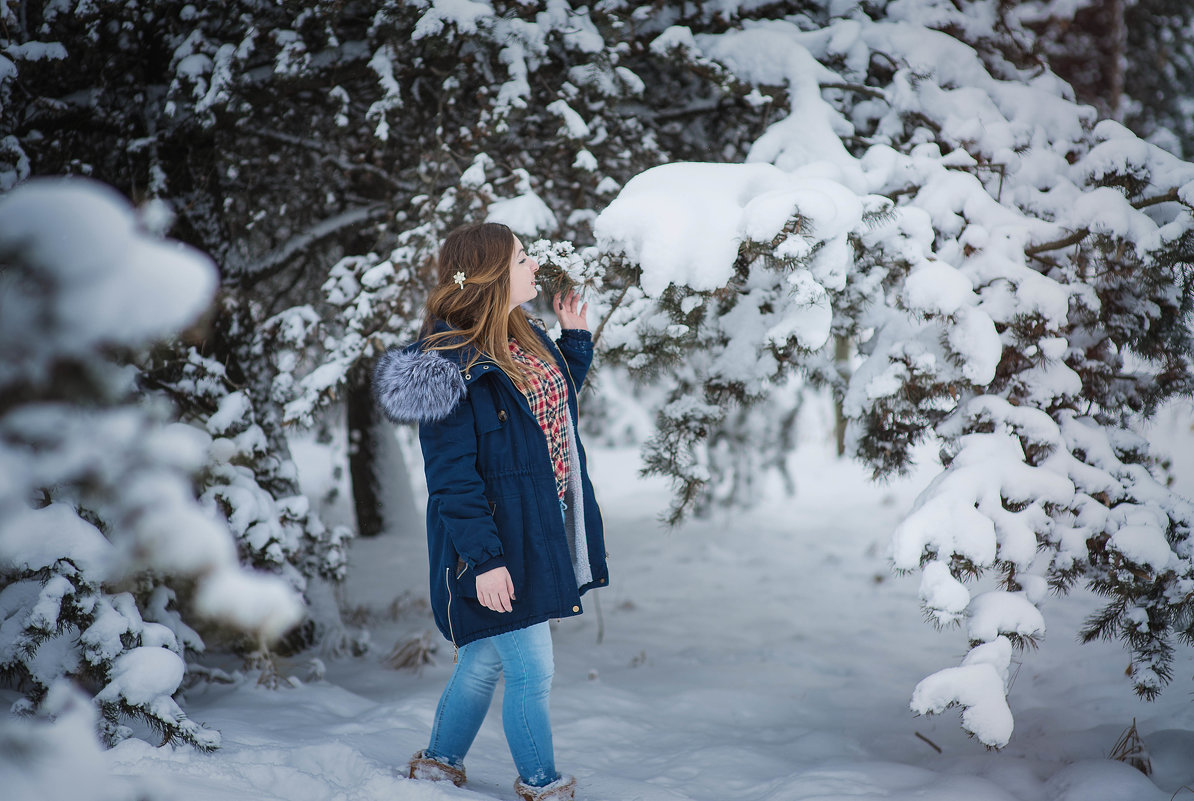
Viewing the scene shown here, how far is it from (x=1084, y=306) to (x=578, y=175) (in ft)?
7.64

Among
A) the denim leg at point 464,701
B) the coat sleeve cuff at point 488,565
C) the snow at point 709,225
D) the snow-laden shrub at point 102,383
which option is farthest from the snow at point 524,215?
the snow-laden shrub at point 102,383

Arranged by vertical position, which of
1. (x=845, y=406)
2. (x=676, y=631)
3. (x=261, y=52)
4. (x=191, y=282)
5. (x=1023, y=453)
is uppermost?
(x=261, y=52)

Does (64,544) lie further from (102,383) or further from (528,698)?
(102,383)

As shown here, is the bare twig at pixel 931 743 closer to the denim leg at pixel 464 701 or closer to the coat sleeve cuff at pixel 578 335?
the denim leg at pixel 464 701

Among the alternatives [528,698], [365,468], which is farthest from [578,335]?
[365,468]

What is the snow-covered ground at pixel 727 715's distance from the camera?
2.62m

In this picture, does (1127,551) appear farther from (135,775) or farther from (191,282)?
(135,775)

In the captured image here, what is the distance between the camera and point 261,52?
393 centimetres

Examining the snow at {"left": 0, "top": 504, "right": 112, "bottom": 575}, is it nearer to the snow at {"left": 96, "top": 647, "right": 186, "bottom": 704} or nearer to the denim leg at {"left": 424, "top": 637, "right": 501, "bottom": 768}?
the snow at {"left": 96, "top": 647, "right": 186, "bottom": 704}

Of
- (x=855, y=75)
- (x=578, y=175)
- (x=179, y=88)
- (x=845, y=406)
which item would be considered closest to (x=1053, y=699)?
(x=845, y=406)

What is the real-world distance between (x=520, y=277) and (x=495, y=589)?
100 cm

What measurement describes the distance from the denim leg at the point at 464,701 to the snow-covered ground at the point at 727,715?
131 mm

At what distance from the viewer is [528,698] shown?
7.77ft

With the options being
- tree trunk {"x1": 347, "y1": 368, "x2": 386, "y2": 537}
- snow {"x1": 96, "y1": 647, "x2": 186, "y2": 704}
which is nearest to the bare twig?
snow {"x1": 96, "y1": 647, "x2": 186, "y2": 704}
